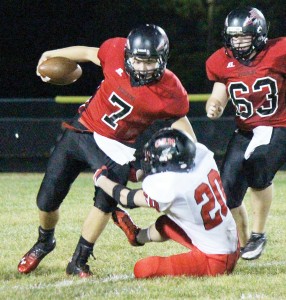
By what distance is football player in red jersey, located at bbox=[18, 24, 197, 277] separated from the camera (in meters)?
5.46

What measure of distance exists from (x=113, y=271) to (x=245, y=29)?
5.30ft

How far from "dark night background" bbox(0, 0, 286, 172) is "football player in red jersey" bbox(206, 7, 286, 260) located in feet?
20.9

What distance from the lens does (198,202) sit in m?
5.09

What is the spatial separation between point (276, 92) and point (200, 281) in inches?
57.9

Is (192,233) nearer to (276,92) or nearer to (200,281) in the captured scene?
(200,281)

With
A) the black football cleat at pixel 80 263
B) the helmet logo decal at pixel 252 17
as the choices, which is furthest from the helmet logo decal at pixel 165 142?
the helmet logo decal at pixel 252 17

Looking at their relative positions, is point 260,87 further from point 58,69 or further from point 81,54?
point 58,69

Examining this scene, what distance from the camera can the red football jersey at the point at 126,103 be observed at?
5531 millimetres

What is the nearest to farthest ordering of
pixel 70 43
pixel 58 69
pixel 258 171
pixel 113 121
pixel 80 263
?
pixel 80 263 < pixel 113 121 < pixel 58 69 < pixel 258 171 < pixel 70 43

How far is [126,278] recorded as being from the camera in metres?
5.37

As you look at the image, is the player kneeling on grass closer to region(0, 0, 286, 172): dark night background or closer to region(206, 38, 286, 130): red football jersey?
region(206, 38, 286, 130): red football jersey

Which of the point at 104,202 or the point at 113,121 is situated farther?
the point at 113,121

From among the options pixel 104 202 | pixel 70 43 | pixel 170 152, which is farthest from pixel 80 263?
pixel 70 43

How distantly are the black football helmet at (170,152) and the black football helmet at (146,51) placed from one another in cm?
46
